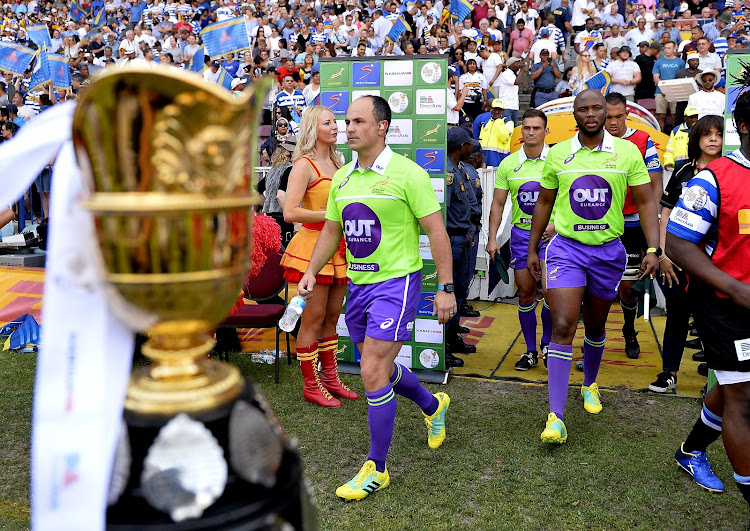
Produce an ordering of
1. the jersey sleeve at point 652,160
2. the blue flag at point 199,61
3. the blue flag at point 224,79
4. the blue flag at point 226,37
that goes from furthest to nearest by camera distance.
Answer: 1. the blue flag at point 199,61
2. the blue flag at point 226,37
3. the blue flag at point 224,79
4. the jersey sleeve at point 652,160

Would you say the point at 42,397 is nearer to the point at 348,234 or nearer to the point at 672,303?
the point at 348,234

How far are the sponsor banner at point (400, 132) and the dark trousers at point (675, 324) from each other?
2.25 metres

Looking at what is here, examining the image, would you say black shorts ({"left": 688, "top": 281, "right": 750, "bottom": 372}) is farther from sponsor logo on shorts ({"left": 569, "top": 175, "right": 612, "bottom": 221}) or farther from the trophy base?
the trophy base

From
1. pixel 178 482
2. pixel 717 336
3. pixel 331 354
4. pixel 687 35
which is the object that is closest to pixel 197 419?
pixel 178 482

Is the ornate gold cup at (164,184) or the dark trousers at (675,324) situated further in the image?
the dark trousers at (675,324)

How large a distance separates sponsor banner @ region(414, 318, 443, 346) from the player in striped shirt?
284cm

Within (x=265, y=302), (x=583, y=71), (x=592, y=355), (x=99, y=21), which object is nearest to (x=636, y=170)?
(x=592, y=355)

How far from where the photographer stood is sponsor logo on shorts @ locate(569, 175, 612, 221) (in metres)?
4.47

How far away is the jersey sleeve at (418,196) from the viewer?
12.3ft

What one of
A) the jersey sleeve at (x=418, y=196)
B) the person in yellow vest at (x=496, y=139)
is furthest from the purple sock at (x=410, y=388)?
the person in yellow vest at (x=496, y=139)

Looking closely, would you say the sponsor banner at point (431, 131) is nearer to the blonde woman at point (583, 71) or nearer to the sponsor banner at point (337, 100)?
the sponsor banner at point (337, 100)

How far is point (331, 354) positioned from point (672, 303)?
2.58 m

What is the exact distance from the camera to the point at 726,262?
2.98 m

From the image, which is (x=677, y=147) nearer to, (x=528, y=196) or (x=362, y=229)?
(x=528, y=196)
